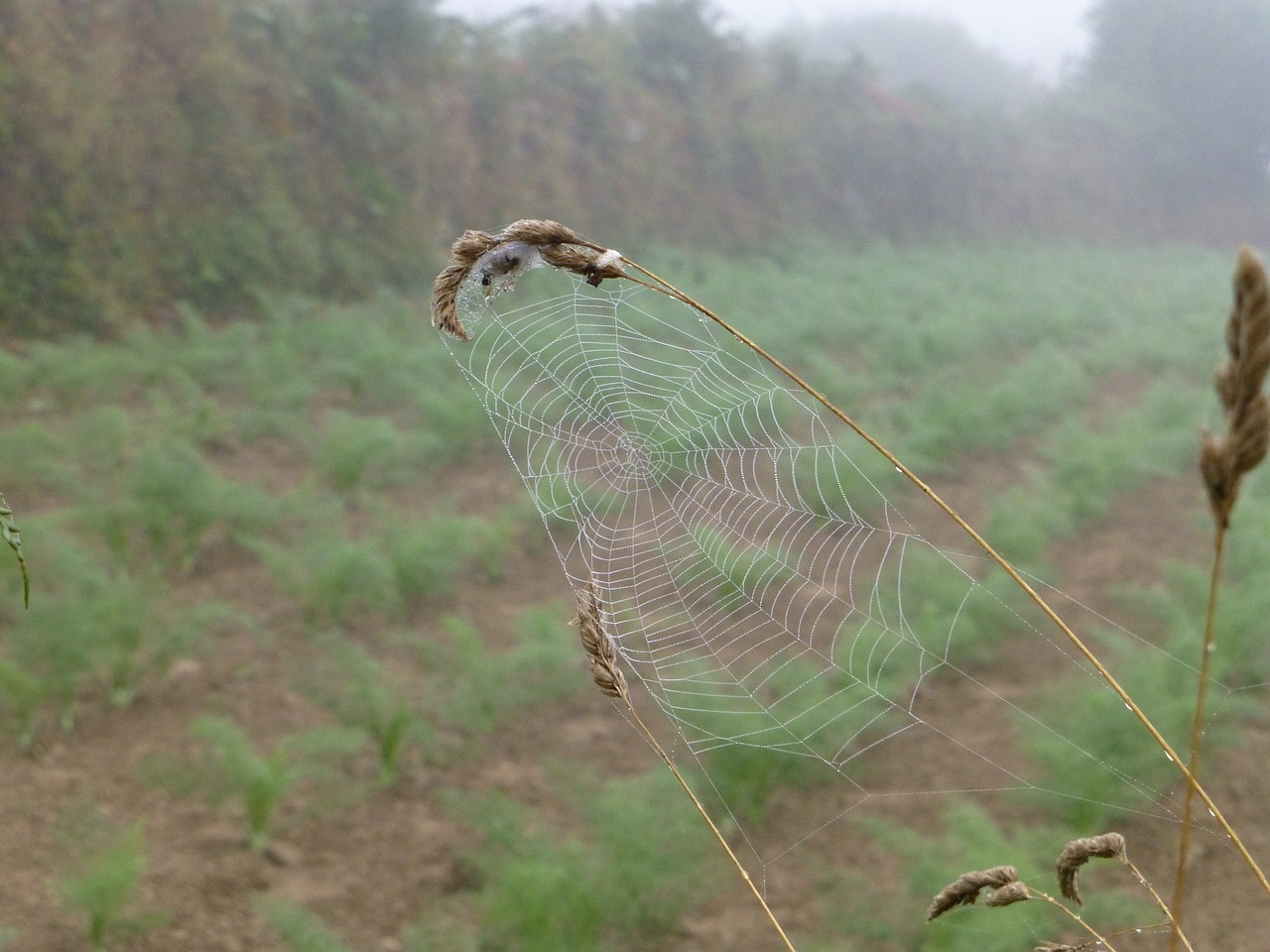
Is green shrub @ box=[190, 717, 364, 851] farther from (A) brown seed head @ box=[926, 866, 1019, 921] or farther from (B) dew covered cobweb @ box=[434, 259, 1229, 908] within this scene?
(A) brown seed head @ box=[926, 866, 1019, 921]

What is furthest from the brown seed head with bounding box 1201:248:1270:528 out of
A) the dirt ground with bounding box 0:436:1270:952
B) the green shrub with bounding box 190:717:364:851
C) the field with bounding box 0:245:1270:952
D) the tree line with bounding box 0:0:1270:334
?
the tree line with bounding box 0:0:1270:334

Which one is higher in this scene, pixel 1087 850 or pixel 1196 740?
pixel 1196 740

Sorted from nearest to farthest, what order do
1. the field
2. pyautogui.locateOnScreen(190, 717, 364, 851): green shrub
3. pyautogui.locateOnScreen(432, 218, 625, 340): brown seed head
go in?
pyautogui.locateOnScreen(432, 218, 625, 340): brown seed head < the field < pyautogui.locateOnScreen(190, 717, 364, 851): green shrub

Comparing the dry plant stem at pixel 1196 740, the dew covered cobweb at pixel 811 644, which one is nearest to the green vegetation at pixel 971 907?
the dew covered cobweb at pixel 811 644

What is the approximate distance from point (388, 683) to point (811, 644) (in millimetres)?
1756

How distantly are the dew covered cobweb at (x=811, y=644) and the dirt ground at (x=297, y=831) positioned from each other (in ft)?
0.58

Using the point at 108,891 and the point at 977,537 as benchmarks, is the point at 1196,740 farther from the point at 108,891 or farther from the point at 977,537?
the point at 108,891

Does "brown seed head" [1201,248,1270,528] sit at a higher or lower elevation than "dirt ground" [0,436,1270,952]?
higher

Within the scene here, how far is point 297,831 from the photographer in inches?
146

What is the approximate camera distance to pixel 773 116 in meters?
21.9

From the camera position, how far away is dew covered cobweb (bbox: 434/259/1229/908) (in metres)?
3.68

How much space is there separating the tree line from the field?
4.93 ft

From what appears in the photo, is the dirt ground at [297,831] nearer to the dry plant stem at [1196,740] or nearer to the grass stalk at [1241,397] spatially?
the dry plant stem at [1196,740]

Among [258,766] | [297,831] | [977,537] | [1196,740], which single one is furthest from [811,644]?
[1196,740]
